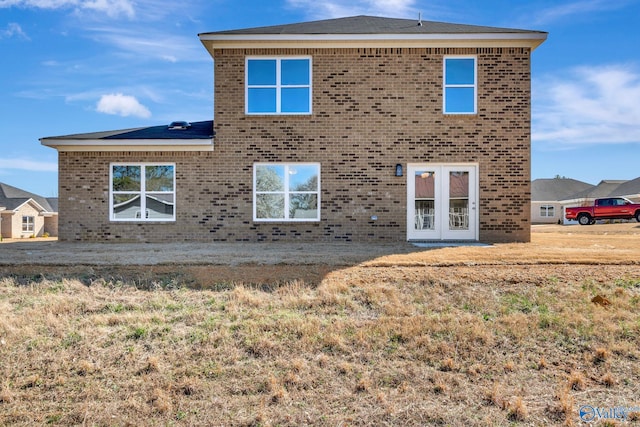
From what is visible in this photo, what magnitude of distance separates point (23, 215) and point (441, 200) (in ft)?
114

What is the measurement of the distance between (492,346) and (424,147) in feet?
27.0

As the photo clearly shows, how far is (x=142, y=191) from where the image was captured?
13.7 metres

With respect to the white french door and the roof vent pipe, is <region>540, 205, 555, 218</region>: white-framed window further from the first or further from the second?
the roof vent pipe

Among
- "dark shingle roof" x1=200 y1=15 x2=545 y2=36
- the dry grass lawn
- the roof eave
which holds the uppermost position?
"dark shingle roof" x1=200 y1=15 x2=545 y2=36

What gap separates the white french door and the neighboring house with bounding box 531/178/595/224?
3030cm

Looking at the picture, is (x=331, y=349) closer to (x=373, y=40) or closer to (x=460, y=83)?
(x=373, y=40)

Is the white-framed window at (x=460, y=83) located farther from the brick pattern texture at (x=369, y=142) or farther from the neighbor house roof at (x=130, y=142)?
the neighbor house roof at (x=130, y=142)

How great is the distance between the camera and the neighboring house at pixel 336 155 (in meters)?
13.5

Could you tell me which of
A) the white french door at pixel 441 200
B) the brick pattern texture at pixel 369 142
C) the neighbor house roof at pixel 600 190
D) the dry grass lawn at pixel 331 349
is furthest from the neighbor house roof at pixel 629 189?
the dry grass lawn at pixel 331 349

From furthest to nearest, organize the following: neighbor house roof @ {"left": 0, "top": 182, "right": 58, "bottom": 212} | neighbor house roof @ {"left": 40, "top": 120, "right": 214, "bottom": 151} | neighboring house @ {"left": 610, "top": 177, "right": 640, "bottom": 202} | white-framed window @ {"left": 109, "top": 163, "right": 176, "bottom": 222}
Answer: neighbor house roof @ {"left": 0, "top": 182, "right": 58, "bottom": 212} → neighboring house @ {"left": 610, "top": 177, "right": 640, "bottom": 202} → white-framed window @ {"left": 109, "top": 163, "right": 176, "bottom": 222} → neighbor house roof @ {"left": 40, "top": 120, "right": 214, "bottom": 151}

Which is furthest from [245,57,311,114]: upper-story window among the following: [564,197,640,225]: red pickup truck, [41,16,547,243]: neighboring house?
[564,197,640,225]: red pickup truck

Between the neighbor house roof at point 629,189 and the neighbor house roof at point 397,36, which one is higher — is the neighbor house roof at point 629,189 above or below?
below

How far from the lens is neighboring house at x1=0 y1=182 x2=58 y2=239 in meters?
34.8

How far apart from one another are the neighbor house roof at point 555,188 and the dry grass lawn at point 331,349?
39.9 m
